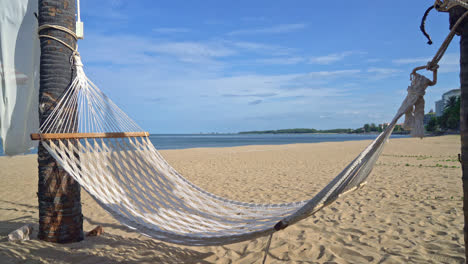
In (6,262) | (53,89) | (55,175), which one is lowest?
(6,262)

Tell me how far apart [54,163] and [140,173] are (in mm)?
608

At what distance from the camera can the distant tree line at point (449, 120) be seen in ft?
112

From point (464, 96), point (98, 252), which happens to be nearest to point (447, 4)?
point (464, 96)

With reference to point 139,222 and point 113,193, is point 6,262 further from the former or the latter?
point 139,222

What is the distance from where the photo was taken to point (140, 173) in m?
2.40

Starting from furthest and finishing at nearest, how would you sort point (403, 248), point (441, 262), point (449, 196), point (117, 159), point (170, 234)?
point (449, 196) < point (117, 159) < point (403, 248) < point (441, 262) < point (170, 234)

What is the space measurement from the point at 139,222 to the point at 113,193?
1.49 ft

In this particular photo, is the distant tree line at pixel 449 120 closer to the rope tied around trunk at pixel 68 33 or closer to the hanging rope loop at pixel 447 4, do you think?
the hanging rope loop at pixel 447 4

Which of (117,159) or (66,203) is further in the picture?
(117,159)

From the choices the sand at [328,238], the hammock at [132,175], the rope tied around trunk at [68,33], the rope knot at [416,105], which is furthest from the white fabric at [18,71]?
the rope knot at [416,105]

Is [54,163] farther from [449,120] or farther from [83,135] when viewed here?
[449,120]

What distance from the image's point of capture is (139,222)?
6.18 ft

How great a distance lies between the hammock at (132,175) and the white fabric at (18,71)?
0.47 metres

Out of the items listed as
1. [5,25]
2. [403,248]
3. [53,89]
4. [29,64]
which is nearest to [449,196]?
[403,248]
